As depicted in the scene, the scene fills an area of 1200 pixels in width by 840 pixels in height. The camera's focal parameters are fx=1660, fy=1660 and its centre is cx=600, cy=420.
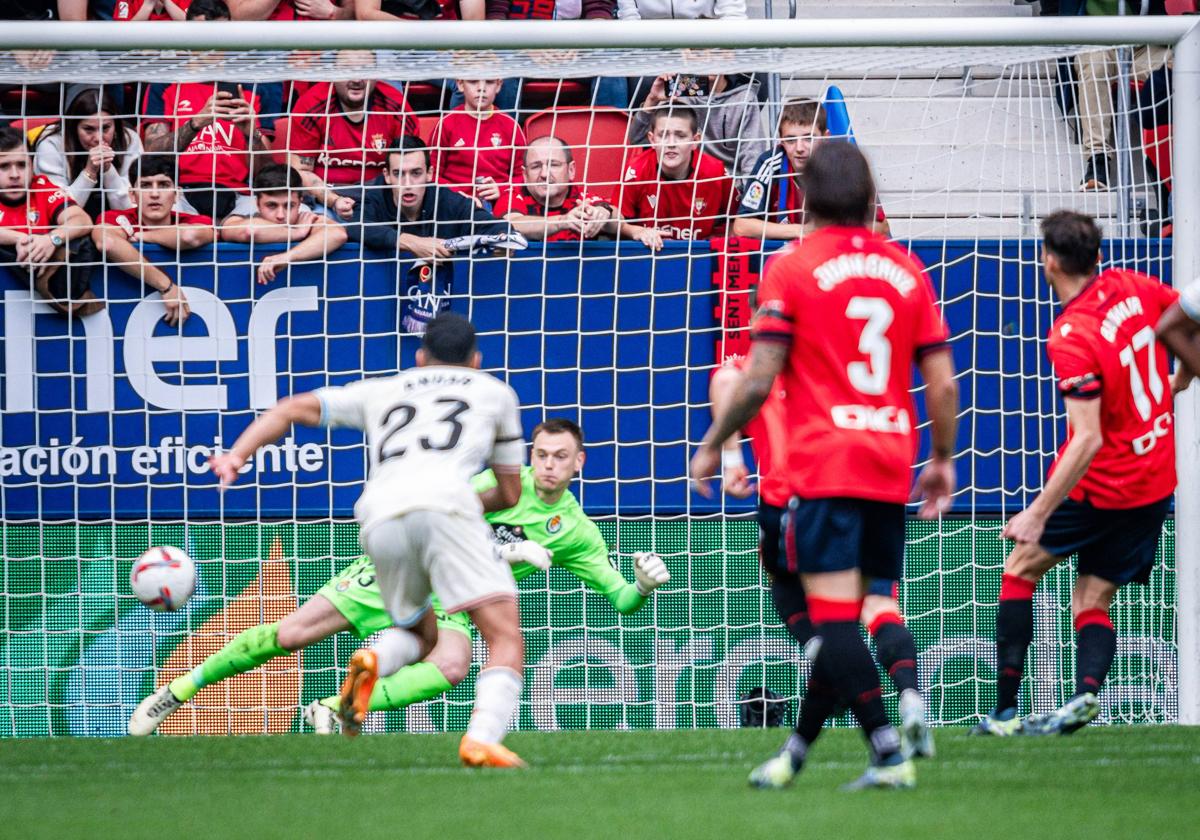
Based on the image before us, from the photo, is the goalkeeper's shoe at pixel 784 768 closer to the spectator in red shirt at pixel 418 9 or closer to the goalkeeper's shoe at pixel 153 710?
the goalkeeper's shoe at pixel 153 710

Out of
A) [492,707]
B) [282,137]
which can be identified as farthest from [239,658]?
[282,137]

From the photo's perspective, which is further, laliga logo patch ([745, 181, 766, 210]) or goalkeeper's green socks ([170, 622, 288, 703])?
laliga logo patch ([745, 181, 766, 210])

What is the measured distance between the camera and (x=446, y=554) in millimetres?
5270

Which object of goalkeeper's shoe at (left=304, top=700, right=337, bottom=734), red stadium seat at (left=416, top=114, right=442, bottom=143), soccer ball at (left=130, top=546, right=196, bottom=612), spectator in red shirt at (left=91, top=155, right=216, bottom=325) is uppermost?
red stadium seat at (left=416, top=114, right=442, bottom=143)

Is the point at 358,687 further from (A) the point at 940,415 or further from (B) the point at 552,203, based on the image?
(B) the point at 552,203

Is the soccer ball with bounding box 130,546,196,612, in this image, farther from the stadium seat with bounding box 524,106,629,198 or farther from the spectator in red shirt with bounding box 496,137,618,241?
the stadium seat with bounding box 524,106,629,198

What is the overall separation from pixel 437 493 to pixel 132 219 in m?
3.66

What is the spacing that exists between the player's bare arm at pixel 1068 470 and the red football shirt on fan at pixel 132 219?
428cm

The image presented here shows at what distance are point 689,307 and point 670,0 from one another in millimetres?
2932

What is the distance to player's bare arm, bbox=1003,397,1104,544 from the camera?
5.72 meters

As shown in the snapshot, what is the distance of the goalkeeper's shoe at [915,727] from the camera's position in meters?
5.34

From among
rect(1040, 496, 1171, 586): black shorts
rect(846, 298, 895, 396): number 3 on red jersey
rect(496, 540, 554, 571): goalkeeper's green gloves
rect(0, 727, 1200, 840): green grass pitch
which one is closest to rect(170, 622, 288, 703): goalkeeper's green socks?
rect(0, 727, 1200, 840): green grass pitch

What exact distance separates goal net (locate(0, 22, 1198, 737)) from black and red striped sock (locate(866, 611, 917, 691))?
8.33ft

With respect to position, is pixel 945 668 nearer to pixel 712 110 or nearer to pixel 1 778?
pixel 712 110
